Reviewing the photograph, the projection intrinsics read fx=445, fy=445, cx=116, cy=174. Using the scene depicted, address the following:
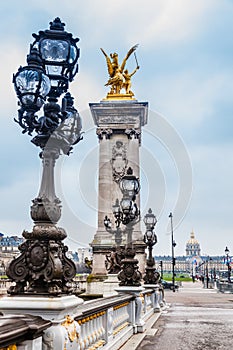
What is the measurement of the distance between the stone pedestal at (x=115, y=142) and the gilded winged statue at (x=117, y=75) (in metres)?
2.96

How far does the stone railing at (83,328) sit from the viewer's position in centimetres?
439

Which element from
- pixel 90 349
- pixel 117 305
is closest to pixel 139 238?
pixel 117 305

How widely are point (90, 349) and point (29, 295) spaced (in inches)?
Result: 97.0

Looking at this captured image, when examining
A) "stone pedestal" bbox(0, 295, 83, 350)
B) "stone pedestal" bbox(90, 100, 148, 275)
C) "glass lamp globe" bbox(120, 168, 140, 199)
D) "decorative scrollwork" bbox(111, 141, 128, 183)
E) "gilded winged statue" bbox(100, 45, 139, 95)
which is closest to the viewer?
"stone pedestal" bbox(0, 295, 83, 350)

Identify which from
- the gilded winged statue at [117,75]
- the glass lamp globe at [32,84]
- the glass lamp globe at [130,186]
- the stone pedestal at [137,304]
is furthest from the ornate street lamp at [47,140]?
the gilded winged statue at [117,75]

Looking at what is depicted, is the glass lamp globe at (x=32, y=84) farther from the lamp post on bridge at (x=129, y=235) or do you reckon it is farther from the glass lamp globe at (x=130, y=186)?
the glass lamp globe at (x=130, y=186)

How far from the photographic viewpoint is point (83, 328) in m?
7.23

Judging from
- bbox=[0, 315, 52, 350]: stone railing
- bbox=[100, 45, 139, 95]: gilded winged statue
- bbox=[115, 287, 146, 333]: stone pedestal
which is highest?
bbox=[100, 45, 139, 95]: gilded winged statue

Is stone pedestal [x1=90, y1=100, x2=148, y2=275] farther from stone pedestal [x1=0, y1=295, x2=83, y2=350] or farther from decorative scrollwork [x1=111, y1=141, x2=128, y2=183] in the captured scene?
stone pedestal [x1=0, y1=295, x2=83, y2=350]

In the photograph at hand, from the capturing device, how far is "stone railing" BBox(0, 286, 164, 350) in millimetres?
4387

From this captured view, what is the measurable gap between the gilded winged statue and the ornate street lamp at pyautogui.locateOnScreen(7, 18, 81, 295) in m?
37.0

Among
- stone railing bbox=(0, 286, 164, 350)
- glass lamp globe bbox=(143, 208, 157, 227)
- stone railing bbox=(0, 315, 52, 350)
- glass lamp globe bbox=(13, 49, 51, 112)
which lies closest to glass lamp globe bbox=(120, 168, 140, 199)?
stone railing bbox=(0, 286, 164, 350)

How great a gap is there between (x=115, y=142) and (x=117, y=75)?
7.74 m

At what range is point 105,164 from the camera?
133 ft
